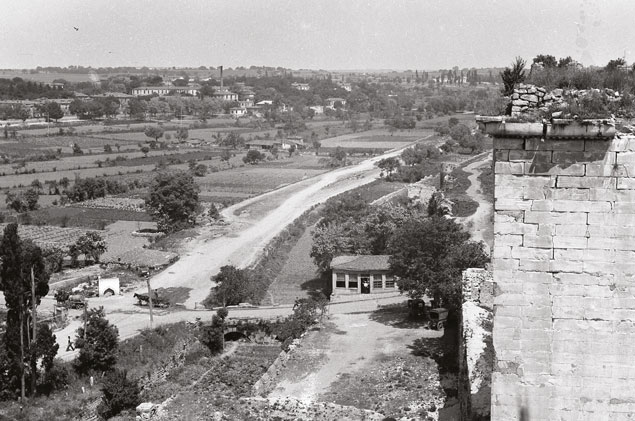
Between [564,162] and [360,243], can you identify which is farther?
[360,243]

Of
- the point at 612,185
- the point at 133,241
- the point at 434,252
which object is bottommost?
→ the point at 133,241

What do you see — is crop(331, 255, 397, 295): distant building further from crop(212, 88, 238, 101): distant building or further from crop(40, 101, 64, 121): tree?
crop(212, 88, 238, 101): distant building

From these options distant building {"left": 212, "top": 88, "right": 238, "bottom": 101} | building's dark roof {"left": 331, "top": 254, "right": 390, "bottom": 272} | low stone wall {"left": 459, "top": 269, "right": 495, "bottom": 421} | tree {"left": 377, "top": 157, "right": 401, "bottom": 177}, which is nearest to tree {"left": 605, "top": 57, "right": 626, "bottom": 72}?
low stone wall {"left": 459, "top": 269, "right": 495, "bottom": 421}

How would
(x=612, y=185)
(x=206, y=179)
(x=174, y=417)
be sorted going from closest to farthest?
1. (x=612, y=185)
2. (x=174, y=417)
3. (x=206, y=179)

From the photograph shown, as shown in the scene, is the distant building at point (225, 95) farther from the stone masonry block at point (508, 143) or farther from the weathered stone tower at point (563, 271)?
the weathered stone tower at point (563, 271)

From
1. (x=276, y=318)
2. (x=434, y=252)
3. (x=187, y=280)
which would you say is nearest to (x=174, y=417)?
(x=276, y=318)

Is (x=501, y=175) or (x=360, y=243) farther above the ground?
(x=501, y=175)

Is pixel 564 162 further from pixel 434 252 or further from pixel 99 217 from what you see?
pixel 99 217

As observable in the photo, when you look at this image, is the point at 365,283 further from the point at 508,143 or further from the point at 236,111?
the point at 236,111
